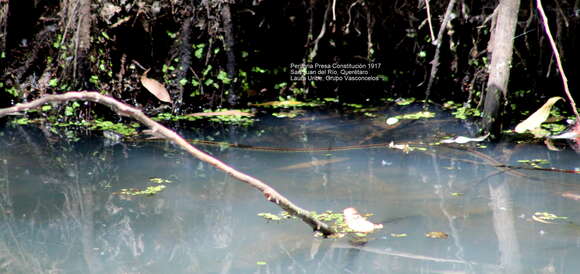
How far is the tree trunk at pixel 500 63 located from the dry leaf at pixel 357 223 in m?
1.84

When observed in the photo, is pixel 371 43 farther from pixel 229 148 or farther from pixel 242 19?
pixel 229 148

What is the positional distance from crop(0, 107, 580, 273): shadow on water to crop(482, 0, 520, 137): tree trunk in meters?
0.28

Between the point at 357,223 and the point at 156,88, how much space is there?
10.6ft

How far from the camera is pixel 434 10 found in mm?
5527

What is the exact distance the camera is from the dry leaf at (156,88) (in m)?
5.34

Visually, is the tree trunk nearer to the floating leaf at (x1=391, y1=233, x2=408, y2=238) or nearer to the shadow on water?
the shadow on water

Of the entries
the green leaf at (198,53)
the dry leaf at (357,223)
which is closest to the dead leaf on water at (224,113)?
the green leaf at (198,53)

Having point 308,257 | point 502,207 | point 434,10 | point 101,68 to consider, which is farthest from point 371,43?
point 308,257

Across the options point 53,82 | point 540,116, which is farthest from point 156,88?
A: point 540,116

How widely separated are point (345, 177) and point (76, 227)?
60.2 inches

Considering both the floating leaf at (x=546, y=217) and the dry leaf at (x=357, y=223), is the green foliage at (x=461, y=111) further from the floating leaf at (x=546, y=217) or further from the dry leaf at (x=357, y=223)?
the dry leaf at (x=357, y=223)

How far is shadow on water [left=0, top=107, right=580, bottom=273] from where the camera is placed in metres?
2.40

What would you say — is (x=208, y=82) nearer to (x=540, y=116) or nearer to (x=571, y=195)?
(x=540, y=116)

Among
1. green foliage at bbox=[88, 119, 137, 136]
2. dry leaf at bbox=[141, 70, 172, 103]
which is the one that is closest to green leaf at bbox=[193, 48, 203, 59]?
dry leaf at bbox=[141, 70, 172, 103]
